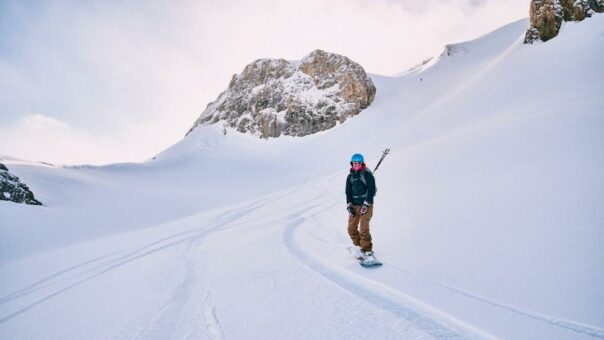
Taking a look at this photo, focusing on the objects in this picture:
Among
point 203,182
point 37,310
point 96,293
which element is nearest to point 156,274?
point 96,293

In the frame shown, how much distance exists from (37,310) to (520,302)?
807cm

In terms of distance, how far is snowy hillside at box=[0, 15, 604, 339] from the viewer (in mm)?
4121

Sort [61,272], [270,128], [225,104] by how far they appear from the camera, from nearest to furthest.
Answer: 1. [61,272]
2. [270,128]
3. [225,104]

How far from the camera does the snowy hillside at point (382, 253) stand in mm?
4121

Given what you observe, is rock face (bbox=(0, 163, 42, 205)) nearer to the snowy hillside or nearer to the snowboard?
the snowy hillside

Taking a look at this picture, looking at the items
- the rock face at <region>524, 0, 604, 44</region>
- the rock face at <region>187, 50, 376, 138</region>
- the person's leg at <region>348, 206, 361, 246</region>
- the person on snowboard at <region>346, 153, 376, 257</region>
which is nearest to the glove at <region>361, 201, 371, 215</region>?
the person on snowboard at <region>346, 153, 376, 257</region>

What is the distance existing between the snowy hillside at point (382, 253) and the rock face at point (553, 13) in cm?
970

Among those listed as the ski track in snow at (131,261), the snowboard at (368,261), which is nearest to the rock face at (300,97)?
the ski track in snow at (131,261)

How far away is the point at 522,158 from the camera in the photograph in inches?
391

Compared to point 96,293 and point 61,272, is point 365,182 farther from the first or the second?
point 61,272

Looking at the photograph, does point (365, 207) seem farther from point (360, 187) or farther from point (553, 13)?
point (553, 13)

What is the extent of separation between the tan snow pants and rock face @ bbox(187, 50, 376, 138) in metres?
41.0

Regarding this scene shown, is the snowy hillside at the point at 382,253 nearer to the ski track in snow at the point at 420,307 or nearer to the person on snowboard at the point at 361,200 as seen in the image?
the ski track in snow at the point at 420,307

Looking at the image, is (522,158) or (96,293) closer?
(96,293)
